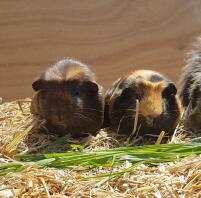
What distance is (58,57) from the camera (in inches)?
138

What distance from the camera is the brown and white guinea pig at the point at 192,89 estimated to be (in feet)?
9.63

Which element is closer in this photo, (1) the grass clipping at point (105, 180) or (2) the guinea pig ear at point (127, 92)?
(1) the grass clipping at point (105, 180)

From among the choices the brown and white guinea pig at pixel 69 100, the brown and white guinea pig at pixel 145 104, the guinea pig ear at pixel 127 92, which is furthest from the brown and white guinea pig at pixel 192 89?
the brown and white guinea pig at pixel 69 100

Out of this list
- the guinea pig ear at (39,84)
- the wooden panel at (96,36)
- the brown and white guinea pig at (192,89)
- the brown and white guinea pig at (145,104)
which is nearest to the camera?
the brown and white guinea pig at (145,104)

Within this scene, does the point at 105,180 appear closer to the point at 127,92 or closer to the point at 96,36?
the point at 127,92

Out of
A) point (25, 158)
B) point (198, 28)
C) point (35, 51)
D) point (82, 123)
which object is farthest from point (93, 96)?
point (198, 28)

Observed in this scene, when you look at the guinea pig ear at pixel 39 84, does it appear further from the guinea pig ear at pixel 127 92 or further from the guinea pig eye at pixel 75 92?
the guinea pig ear at pixel 127 92

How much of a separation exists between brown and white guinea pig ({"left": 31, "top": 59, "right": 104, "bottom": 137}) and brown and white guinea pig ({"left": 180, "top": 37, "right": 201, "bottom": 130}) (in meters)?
0.52

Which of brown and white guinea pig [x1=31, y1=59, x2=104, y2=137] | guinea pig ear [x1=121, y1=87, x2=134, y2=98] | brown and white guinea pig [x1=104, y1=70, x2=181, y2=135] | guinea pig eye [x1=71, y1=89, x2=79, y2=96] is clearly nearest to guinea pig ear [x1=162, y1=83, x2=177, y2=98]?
brown and white guinea pig [x1=104, y1=70, x2=181, y2=135]

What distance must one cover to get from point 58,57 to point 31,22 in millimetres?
293

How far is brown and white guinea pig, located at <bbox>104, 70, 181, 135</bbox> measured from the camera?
265cm

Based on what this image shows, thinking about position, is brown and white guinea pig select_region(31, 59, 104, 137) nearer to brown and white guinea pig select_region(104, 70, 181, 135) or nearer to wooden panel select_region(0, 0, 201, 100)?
brown and white guinea pig select_region(104, 70, 181, 135)

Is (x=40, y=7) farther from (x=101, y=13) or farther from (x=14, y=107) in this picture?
(x=14, y=107)

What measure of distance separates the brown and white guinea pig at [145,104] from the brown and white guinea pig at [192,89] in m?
0.14
